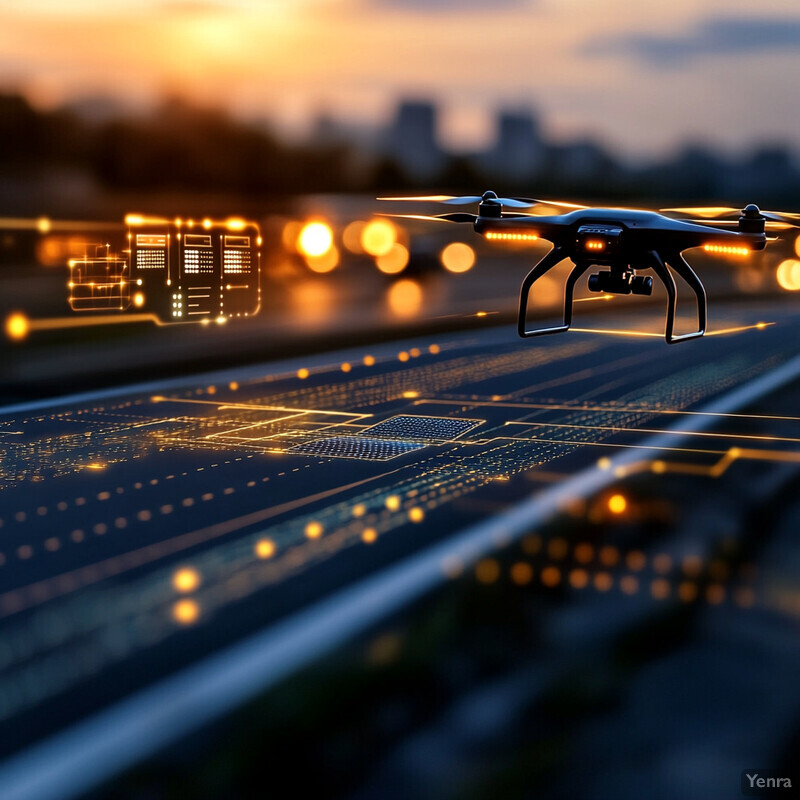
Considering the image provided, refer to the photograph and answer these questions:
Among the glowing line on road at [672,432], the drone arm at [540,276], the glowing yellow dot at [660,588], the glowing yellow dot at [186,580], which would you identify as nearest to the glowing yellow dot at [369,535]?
the glowing yellow dot at [186,580]

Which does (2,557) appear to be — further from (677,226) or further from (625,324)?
(625,324)

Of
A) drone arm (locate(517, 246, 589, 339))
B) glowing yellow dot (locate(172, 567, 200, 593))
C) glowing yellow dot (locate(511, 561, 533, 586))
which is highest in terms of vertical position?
drone arm (locate(517, 246, 589, 339))

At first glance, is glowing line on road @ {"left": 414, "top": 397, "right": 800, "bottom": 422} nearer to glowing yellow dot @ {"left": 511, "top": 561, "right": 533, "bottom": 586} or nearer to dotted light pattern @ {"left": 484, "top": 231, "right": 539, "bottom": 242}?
glowing yellow dot @ {"left": 511, "top": 561, "right": 533, "bottom": 586}

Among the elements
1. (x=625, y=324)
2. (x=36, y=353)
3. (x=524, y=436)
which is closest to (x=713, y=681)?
(x=524, y=436)

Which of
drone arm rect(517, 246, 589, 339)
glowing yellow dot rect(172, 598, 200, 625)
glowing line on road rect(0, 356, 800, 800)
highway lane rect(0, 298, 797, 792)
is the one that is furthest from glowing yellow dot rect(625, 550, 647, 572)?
drone arm rect(517, 246, 589, 339)

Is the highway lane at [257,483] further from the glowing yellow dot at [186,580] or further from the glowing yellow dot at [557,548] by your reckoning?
the glowing yellow dot at [557,548]
